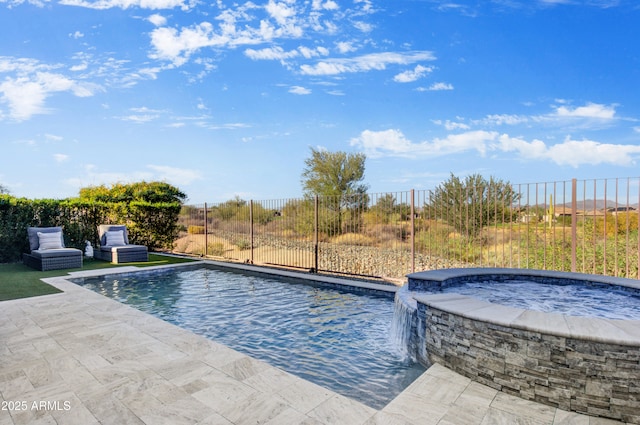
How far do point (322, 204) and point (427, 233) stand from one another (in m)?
2.65

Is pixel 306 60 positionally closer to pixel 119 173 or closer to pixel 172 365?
pixel 172 365

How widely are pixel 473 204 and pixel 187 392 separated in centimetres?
573

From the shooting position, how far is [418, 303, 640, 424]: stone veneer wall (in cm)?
236

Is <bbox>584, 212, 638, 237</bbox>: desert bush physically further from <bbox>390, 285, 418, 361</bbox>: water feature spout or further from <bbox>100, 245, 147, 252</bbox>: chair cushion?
<bbox>100, 245, 147, 252</bbox>: chair cushion

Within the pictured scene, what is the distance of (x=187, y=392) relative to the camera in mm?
2699

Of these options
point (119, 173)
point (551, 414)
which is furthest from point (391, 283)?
point (119, 173)

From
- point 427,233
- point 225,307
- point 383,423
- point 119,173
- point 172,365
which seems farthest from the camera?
point 119,173

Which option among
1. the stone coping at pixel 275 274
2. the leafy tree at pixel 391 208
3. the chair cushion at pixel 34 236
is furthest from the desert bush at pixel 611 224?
the chair cushion at pixel 34 236

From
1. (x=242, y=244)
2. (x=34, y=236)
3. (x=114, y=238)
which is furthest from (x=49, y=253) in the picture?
(x=242, y=244)

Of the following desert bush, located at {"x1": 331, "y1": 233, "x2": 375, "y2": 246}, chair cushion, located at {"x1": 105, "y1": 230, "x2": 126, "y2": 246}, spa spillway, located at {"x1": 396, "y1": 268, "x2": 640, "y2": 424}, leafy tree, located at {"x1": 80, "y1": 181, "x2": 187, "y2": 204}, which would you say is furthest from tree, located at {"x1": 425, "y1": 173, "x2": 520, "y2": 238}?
leafy tree, located at {"x1": 80, "y1": 181, "x2": 187, "y2": 204}

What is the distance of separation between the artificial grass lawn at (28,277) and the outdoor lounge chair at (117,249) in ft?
0.76

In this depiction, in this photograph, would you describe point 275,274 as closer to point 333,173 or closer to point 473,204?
point 473,204

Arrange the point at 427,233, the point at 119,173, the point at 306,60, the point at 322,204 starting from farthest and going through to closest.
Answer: the point at 119,173 < the point at 306,60 < the point at 322,204 < the point at 427,233

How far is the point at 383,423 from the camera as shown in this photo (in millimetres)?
2273
